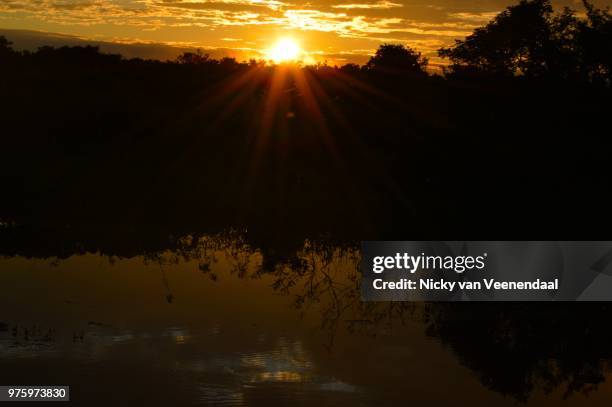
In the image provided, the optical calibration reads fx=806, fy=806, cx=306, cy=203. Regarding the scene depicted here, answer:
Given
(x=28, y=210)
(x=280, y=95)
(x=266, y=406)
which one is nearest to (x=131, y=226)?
(x=28, y=210)

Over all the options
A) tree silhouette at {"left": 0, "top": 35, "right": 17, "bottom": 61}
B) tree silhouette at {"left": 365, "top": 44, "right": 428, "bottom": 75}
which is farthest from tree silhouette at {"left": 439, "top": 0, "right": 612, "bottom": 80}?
tree silhouette at {"left": 0, "top": 35, "right": 17, "bottom": 61}

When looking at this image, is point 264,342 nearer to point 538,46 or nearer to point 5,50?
point 538,46

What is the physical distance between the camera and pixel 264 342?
1071 cm

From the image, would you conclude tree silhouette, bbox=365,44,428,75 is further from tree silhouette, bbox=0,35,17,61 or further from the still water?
the still water

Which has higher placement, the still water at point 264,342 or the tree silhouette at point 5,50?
the tree silhouette at point 5,50

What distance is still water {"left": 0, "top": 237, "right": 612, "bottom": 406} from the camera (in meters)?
9.00

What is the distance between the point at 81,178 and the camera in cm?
2719

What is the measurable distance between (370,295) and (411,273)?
6.62ft

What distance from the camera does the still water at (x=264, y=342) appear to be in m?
9.00

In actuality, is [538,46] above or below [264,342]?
above

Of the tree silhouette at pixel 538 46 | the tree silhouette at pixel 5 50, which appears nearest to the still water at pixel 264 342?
the tree silhouette at pixel 538 46

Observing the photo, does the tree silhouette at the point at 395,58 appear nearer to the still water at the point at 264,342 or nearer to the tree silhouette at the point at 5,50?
the tree silhouette at the point at 5,50

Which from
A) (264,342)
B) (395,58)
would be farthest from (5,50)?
(264,342)

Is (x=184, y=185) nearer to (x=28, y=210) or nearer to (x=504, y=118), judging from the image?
(x=28, y=210)
